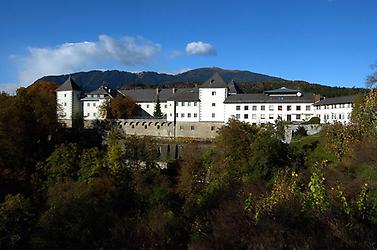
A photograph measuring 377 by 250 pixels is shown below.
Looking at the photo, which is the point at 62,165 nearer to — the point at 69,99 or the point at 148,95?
the point at 69,99

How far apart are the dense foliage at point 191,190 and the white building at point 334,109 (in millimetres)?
9937

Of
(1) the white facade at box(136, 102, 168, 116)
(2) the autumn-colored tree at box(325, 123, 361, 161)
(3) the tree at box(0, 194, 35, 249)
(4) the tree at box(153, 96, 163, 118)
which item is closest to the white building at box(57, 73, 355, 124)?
(4) the tree at box(153, 96, 163, 118)

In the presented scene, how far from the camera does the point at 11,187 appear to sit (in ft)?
95.9

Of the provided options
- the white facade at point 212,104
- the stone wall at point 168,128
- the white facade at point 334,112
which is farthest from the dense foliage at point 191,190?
the white facade at point 212,104

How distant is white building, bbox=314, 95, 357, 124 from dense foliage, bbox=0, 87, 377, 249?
391 inches

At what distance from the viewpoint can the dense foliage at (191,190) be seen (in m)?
11.6

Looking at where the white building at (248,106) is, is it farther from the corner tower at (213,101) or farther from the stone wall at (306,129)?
the stone wall at (306,129)

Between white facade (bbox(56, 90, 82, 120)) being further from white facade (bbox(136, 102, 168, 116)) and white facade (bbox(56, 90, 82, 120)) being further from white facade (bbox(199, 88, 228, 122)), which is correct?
white facade (bbox(199, 88, 228, 122))

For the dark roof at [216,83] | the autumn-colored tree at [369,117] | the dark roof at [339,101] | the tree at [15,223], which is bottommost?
the tree at [15,223]

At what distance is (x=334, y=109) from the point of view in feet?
173

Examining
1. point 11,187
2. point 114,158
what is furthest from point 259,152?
point 11,187

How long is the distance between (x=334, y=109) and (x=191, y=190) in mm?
28670

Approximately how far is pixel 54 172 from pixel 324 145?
1991cm

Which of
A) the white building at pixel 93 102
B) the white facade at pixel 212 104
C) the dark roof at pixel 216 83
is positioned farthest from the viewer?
the white building at pixel 93 102
